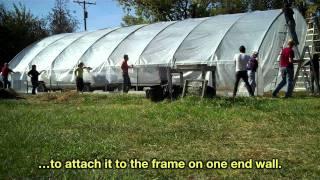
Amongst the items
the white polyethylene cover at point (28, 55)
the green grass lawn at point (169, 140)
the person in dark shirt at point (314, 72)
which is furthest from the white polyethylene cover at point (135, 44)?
the green grass lawn at point (169, 140)

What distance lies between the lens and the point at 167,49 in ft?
80.8

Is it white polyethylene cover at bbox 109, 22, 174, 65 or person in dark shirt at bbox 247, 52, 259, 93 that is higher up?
white polyethylene cover at bbox 109, 22, 174, 65

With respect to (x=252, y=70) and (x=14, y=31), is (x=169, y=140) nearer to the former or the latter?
(x=252, y=70)

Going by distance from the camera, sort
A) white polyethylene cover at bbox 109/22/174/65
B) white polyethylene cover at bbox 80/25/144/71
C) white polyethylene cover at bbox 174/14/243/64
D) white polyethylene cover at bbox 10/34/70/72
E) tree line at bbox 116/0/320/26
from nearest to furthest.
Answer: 1. white polyethylene cover at bbox 174/14/243/64
2. white polyethylene cover at bbox 109/22/174/65
3. white polyethylene cover at bbox 80/25/144/71
4. white polyethylene cover at bbox 10/34/70/72
5. tree line at bbox 116/0/320/26

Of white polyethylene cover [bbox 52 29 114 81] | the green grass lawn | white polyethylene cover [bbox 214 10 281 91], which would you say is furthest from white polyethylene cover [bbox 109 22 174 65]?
the green grass lawn

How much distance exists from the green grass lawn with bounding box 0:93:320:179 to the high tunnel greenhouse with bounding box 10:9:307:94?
938 cm

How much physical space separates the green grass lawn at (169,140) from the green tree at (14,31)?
30.6 metres

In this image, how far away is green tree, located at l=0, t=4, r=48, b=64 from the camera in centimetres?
4009

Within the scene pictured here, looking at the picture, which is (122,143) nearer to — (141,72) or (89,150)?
(89,150)

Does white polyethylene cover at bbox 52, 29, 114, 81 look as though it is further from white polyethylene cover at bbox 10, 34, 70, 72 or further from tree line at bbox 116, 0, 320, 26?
tree line at bbox 116, 0, 320, 26

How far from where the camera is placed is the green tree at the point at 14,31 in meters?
40.1

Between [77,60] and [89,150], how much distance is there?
2280 cm

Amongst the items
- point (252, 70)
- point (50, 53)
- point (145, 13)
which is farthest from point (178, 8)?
point (252, 70)

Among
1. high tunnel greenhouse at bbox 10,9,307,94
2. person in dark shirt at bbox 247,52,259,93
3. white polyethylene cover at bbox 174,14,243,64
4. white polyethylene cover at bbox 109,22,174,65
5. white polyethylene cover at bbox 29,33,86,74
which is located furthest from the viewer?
white polyethylene cover at bbox 29,33,86,74
